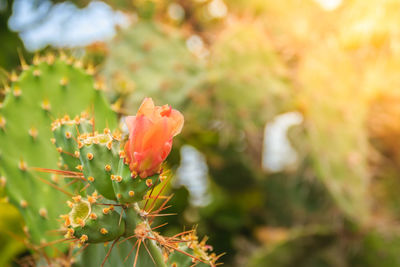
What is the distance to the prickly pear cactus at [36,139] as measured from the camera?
790mm

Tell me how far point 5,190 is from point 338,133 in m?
0.84

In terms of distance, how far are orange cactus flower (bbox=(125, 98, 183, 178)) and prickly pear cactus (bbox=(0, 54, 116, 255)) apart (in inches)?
13.9

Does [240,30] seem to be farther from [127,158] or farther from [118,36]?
[127,158]

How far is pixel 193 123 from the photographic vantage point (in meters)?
1.40

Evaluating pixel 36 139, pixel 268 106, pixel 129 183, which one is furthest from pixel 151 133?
pixel 268 106

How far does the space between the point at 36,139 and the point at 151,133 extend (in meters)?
0.47

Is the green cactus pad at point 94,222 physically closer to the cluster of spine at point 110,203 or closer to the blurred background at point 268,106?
the cluster of spine at point 110,203

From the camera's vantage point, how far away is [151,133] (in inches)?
16.4

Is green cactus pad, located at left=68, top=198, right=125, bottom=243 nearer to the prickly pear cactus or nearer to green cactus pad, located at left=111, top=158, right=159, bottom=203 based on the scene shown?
green cactus pad, located at left=111, top=158, right=159, bottom=203

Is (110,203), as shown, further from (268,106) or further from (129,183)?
(268,106)

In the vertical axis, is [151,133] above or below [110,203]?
above

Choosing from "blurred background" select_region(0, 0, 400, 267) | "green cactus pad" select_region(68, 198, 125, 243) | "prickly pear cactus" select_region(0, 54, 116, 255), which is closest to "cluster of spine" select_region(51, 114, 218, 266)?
"green cactus pad" select_region(68, 198, 125, 243)

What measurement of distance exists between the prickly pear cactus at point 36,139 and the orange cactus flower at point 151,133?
35 centimetres

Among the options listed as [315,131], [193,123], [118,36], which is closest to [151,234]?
[315,131]
